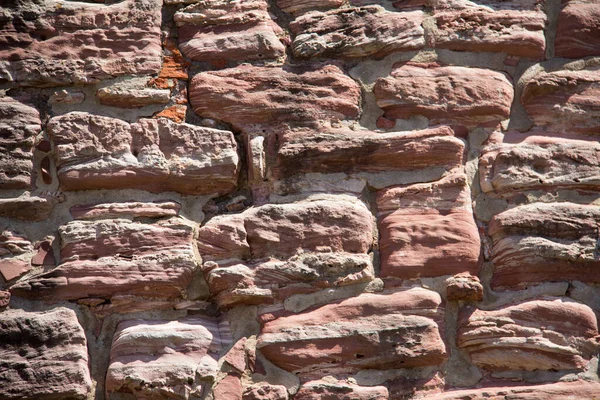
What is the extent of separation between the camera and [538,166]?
2.01 meters

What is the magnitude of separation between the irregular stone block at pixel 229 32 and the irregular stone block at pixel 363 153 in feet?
0.84

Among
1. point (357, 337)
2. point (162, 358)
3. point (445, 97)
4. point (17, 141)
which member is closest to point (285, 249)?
point (357, 337)

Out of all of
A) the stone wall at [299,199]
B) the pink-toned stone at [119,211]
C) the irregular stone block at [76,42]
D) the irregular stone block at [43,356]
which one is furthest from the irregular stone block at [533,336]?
the irregular stone block at [76,42]

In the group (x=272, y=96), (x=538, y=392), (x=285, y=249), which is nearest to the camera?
(x=538, y=392)

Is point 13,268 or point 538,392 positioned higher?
point 13,268

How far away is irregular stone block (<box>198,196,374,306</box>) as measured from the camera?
192 cm

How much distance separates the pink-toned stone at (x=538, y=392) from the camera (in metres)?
1.84

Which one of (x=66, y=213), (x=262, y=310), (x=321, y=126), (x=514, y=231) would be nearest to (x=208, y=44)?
(x=321, y=126)

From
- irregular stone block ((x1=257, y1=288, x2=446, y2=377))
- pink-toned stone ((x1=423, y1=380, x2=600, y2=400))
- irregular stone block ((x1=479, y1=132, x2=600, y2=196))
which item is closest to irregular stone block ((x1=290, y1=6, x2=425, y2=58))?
irregular stone block ((x1=479, y1=132, x2=600, y2=196))

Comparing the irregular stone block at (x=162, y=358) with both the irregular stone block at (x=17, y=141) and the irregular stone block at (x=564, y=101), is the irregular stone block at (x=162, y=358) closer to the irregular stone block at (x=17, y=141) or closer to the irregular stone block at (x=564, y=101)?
the irregular stone block at (x=17, y=141)

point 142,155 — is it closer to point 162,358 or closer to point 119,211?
point 119,211

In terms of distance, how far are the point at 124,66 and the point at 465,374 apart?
108 centimetres

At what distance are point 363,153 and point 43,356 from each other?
0.86 meters

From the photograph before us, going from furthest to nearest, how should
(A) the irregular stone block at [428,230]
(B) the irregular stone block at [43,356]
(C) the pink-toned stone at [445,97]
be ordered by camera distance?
(C) the pink-toned stone at [445,97] → (A) the irregular stone block at [428,230] → (B) the irregular stone block at [43,356]
